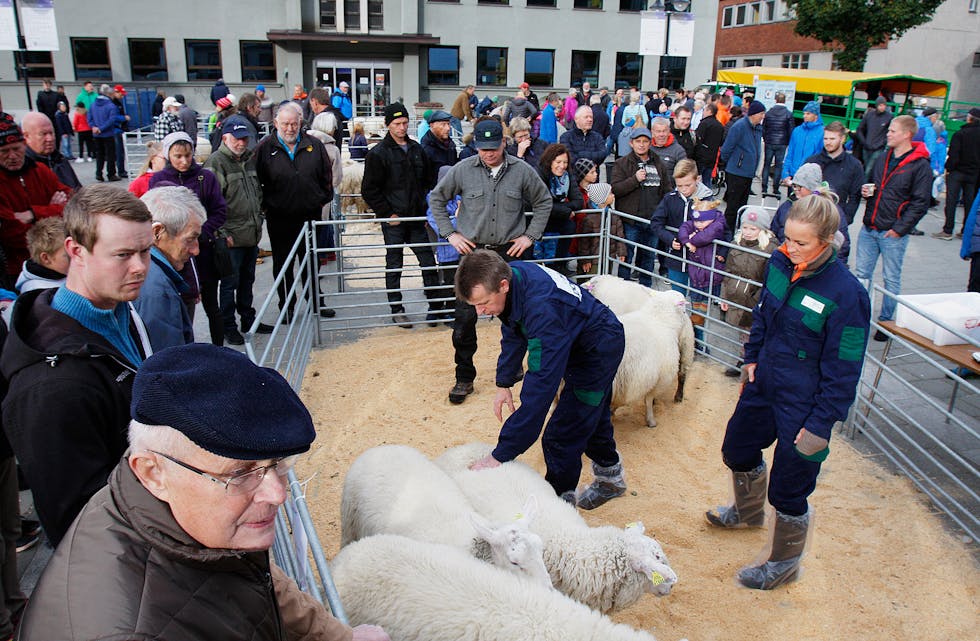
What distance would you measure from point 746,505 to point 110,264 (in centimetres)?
385

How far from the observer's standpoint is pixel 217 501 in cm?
157

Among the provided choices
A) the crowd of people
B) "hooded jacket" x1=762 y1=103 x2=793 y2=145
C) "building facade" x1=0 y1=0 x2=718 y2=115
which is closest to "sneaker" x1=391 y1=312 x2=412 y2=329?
the crowd of people

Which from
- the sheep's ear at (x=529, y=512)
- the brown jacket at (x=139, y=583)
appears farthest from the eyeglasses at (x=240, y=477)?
the sheep's ear at (x=529, y=512)

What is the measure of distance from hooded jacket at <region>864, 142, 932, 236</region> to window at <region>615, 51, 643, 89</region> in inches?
1076

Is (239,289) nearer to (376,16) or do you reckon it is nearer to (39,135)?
(39,135)

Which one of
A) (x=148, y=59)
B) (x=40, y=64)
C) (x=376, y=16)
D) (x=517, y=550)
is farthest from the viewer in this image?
(x=376, y=16)

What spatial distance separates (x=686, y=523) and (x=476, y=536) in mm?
1930

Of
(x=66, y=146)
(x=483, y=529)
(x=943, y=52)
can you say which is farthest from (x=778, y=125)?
(x=943, y=52)

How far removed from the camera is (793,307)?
3.72m

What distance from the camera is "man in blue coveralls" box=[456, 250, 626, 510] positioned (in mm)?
3875

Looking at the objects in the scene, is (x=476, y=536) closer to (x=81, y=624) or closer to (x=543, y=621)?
(x=543, y=621)

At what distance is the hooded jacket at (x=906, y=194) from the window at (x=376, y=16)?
26.3 metres

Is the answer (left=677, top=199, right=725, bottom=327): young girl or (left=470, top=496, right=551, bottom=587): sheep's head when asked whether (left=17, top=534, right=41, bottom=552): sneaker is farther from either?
(left=677, top=199, right=725, bottom=327): young girl

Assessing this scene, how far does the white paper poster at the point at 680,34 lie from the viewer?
12.6m
